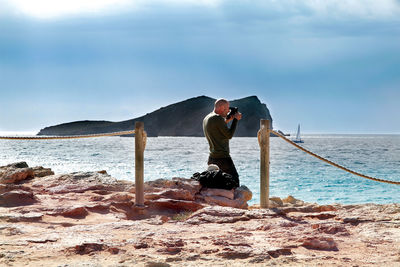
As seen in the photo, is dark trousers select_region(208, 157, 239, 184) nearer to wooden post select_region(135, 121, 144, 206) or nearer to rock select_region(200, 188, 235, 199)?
rock select_region(200, 188, 235, 199)

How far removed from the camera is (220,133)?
24.6ft

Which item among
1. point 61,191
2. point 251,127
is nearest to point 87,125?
point 251,127

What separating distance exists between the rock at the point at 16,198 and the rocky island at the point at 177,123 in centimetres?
12211

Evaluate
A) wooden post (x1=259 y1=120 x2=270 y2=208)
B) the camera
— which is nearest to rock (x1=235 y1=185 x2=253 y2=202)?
wooden post (x1=259 y1=120 x2=270 y2=208)

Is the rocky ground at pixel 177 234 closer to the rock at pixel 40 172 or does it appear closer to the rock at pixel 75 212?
the rock at pixel 75 212

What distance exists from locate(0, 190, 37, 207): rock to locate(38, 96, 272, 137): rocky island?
401 ft

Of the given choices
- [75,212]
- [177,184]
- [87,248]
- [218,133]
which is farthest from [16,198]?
[218,133]

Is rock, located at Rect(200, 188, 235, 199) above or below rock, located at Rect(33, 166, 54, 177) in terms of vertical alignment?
below

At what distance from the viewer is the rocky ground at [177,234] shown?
337 cm

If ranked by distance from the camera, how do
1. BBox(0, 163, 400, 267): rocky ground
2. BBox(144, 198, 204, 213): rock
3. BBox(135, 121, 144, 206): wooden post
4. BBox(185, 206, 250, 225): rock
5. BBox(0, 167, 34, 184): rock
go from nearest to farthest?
1. BBox(0, 163, 400, 267): rocky ground
2. BBox(185, 206, 250, 225): rock
3. BBox(135, 121, 144, 206): wooden post
4. BBox(144, 198, 204, 213): rock
5. BBox(0, 167, 34, 184): rock

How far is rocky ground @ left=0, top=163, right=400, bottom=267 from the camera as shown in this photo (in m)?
3.37

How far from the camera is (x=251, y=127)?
128 m

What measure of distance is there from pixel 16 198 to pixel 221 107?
152 inches

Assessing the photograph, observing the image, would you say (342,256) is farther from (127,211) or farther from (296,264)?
(127,211)
